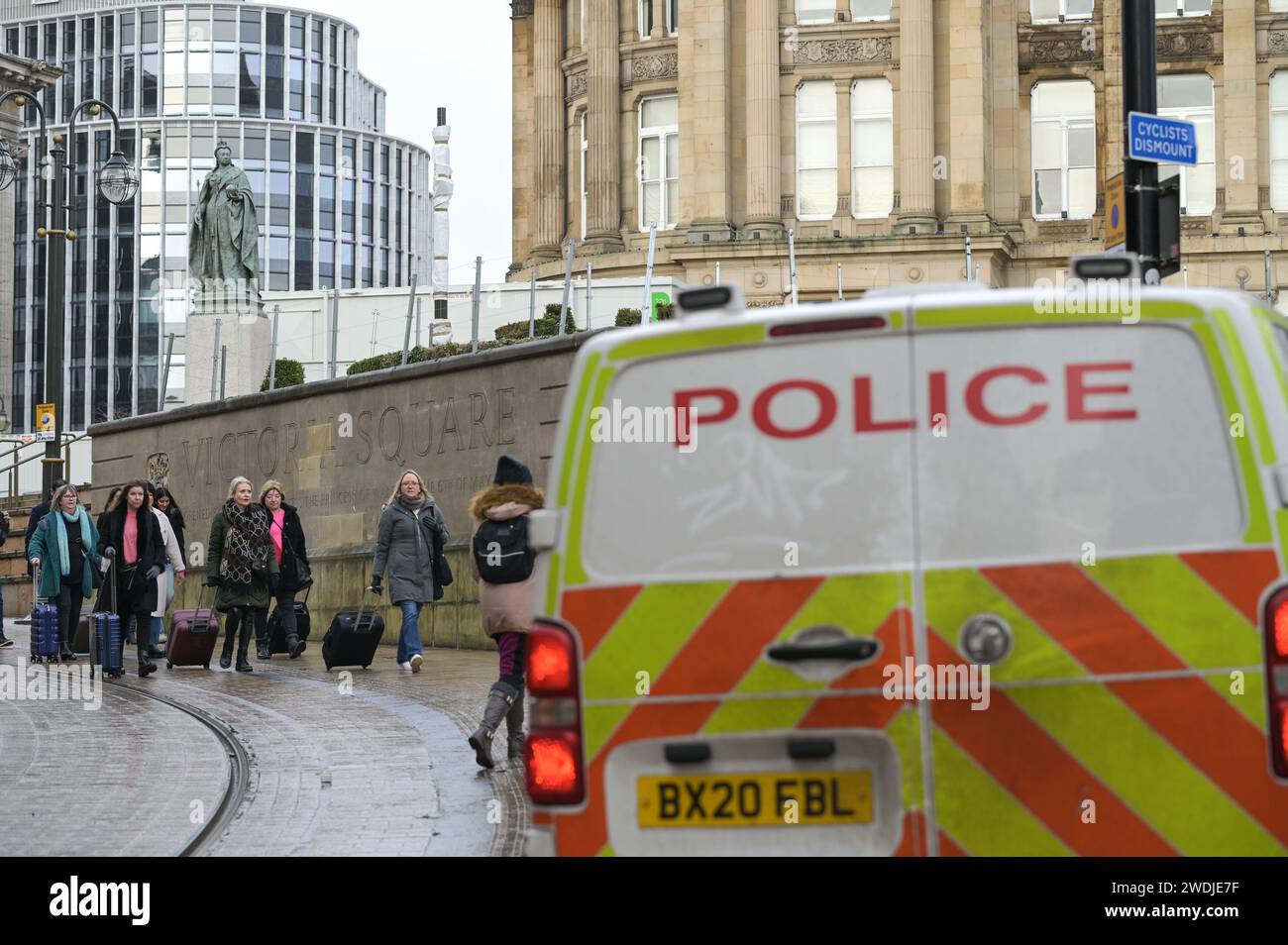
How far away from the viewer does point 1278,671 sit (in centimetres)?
489

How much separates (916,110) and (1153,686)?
48.1 m

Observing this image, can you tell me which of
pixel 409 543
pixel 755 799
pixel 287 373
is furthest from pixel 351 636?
pixel 287 373

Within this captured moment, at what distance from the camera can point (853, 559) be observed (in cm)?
502

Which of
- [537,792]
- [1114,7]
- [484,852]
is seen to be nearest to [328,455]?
[484,852]

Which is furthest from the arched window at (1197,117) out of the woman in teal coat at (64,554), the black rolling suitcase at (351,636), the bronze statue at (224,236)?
the black rolling suitcase at (351,636)

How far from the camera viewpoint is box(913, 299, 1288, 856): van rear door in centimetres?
492

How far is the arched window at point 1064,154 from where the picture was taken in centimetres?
5344

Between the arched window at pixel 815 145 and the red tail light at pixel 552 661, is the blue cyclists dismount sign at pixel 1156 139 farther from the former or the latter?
the arched window at pixel 815 145

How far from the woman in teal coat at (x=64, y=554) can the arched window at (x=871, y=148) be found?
34721 mm

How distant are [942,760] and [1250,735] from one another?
696mm

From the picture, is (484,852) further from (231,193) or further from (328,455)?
(231,193)

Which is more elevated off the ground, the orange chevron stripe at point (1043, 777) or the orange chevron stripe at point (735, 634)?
the orange chevron stripe at point (735, 634)

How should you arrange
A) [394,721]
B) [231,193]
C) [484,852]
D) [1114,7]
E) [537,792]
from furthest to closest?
[1114,7] → [231,193] → [394,721] → [484,852] → [537,792]

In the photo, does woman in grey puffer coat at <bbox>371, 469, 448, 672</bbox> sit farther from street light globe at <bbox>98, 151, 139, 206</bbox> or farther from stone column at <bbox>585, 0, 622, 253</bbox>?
stone column at <bbox>585, 0, 622, 253</bbox>
